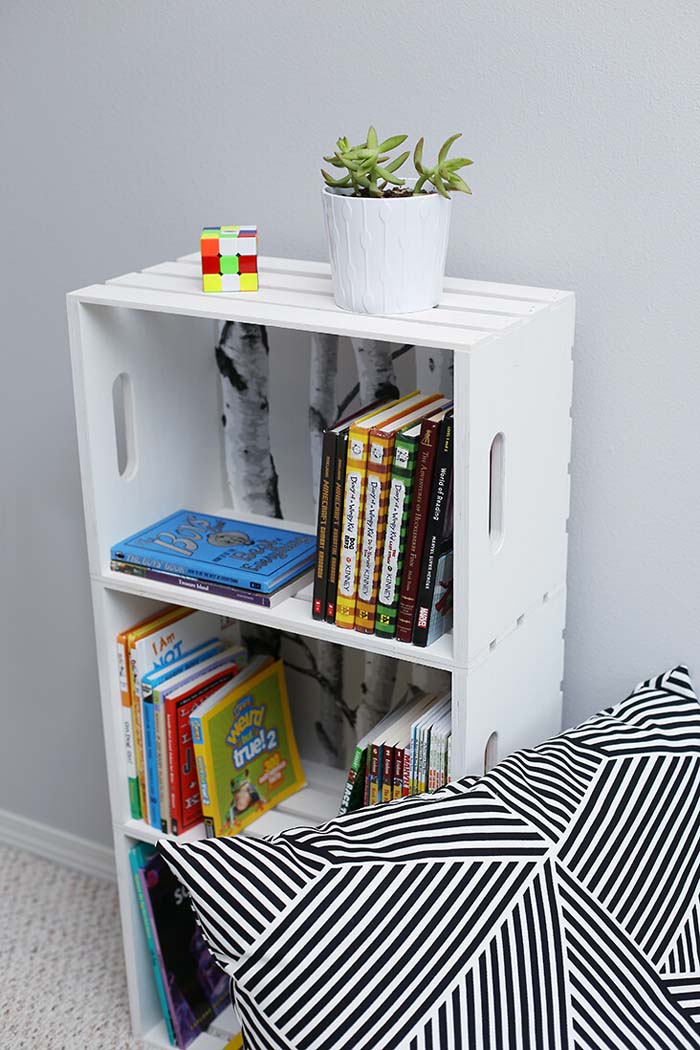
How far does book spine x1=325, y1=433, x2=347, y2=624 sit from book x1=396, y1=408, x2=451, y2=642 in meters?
0.08

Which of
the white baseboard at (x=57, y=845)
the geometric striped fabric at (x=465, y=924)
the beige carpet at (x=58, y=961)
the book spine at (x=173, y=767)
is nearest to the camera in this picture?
the geometric striped fabric at (x=465, y=924)

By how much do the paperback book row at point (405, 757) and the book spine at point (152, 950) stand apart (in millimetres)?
372

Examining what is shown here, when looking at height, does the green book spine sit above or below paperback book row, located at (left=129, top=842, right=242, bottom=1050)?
above

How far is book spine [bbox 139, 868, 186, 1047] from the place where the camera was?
163 cm

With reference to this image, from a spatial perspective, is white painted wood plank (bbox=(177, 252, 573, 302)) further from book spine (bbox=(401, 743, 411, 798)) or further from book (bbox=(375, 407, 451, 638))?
book spine (bbox=(401, 743, 411, 798))

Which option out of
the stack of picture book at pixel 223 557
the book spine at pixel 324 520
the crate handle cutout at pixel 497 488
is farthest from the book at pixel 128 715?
the crate handle cutout at pixel 497 488

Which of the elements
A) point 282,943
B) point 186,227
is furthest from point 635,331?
point 282,943

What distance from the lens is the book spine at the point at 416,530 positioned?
1.20 m

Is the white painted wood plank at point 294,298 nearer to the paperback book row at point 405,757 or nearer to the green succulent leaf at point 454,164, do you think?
the green succulent leaf at point 454,164

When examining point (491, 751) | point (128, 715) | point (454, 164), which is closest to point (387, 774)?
point (491, 751)

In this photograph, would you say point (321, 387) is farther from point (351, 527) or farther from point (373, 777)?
point (373, 777)

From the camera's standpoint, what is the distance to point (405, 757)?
1.35 m

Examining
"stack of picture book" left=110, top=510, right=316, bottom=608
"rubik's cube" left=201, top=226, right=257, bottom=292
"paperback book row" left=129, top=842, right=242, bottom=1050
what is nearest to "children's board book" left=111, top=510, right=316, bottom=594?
"stack of picture book" left=110, top=510, right=316, bottom=608

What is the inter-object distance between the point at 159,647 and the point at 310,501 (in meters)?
0.29
